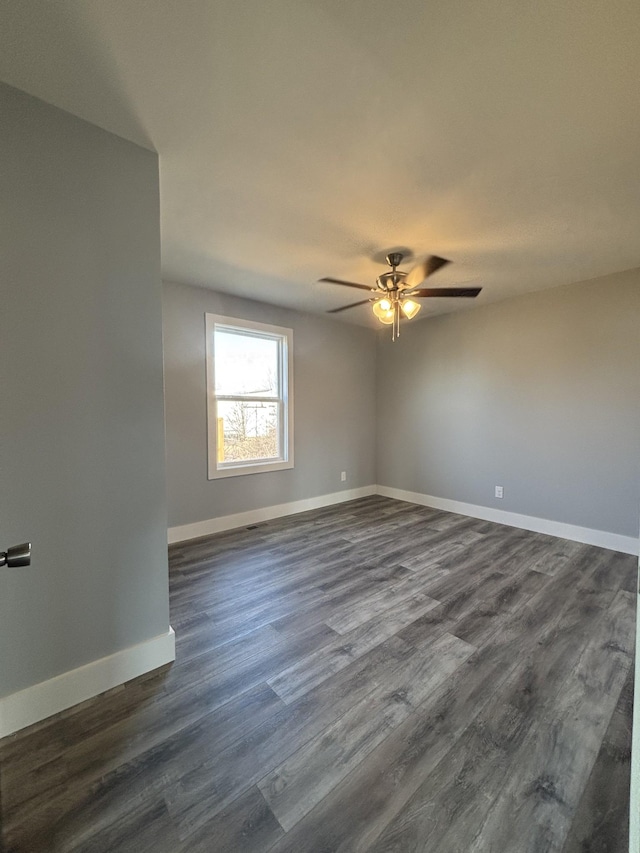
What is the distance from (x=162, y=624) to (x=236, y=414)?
237 centimetres

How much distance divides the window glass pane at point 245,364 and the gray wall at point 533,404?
1.91 metres

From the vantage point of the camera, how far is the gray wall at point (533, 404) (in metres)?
3.09

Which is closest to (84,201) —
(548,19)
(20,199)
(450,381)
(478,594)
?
(20,199)

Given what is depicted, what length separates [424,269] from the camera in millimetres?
2613

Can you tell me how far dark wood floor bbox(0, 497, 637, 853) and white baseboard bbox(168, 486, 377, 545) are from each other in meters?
0.92

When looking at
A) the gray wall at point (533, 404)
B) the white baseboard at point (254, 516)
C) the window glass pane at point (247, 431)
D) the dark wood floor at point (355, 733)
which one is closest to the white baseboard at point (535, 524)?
the gray wall at point (533, 404)

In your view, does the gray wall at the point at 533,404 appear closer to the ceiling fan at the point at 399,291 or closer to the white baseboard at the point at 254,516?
the white baseboard at the point at 254,516

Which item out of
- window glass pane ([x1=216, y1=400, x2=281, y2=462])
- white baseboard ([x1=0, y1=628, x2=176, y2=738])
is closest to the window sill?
window glass pane ([x1=216, y1=400, x2=281, y2=462])

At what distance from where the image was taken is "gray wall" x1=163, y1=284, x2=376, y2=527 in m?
Answer: 3.32

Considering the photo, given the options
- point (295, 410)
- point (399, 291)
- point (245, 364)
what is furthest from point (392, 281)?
point (295, 410)

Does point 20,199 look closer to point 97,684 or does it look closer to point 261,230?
point 261,230

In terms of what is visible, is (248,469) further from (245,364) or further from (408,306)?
(408,306)

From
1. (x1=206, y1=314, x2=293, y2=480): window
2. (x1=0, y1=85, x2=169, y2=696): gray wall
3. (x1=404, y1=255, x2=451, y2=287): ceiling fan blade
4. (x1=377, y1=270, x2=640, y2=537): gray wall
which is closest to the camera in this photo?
(x1=0, y1=85, x2=169, y2=696): gray wall

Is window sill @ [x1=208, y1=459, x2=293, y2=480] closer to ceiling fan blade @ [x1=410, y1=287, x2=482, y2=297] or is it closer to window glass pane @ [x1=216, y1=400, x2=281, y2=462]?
window glass pane @ [x1=216, y1=400, x2=281, y2=462]
